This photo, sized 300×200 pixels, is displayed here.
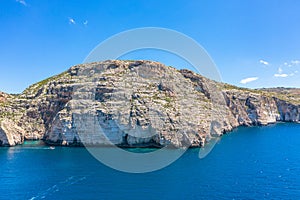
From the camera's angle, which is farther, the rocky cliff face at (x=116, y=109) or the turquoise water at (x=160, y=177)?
the rocky cliff face at (x=116, y=109)

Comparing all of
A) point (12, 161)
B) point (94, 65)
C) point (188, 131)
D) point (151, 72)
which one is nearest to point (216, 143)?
point (188, 131)

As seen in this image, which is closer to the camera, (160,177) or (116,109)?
(160,177)

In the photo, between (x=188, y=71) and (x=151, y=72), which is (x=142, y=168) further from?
(x=188, y=71)

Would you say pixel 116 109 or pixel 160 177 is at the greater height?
pixel 116 109

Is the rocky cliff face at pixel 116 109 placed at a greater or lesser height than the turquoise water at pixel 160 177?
A: greater
